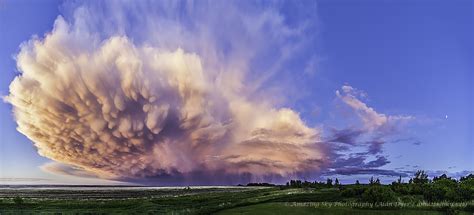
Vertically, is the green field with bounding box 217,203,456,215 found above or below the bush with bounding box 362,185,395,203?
below

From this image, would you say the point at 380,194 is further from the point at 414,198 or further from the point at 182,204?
the point at 182,204

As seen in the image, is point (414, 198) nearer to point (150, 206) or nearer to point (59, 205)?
point (150, 206)

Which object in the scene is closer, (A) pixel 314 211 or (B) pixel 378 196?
(A) pixel 314 211

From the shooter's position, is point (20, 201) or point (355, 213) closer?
point (355, 213)

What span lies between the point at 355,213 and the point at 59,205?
48717 millimetres

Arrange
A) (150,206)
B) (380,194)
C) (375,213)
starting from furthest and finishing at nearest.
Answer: (150,206) < (380,194) < (375,213)

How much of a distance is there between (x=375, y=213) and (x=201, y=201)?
3613 cm

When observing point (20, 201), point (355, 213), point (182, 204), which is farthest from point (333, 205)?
point (20, 201)

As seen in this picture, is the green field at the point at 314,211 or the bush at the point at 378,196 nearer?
the green field at the point at 314,211

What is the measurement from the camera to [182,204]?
73062 millimetres

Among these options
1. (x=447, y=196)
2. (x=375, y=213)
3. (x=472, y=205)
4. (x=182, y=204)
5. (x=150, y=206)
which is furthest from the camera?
(x=182, y=204)

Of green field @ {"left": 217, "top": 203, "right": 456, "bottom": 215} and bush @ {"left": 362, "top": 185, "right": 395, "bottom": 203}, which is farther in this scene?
bush @ {"left": 362, "top": 185, "right": 395, "bottom": 203}

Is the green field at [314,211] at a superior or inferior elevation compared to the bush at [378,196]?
inferior

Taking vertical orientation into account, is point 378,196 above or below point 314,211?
above
